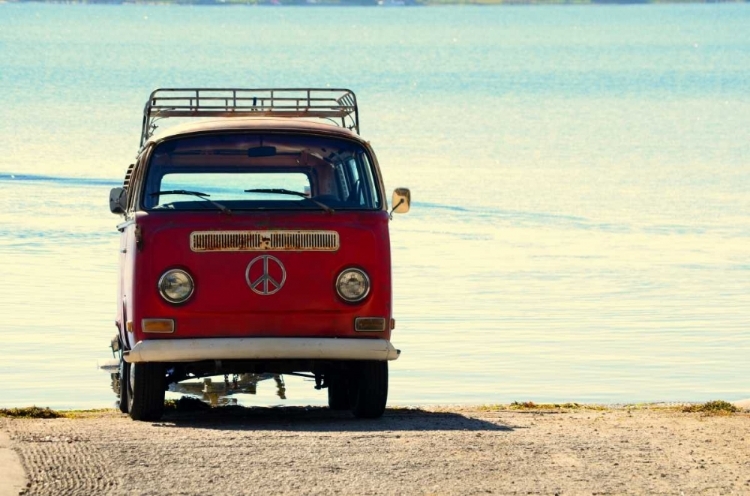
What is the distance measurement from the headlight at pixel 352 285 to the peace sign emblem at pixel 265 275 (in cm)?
37

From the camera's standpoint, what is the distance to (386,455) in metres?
10.1

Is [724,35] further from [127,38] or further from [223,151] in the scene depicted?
[223,151]

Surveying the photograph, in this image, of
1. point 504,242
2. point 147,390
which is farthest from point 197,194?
point 504,242

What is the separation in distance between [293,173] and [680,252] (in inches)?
620

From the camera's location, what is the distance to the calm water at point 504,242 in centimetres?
1797

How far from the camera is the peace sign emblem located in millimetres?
11758

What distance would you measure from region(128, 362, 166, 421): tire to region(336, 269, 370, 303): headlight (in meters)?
1.27

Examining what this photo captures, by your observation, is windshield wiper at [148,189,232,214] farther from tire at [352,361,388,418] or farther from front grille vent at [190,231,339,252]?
tire at [352,361,388,418]

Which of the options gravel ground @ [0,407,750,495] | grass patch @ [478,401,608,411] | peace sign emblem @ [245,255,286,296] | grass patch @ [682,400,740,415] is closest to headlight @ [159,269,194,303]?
peace sign emblem @ [245,255,286,296]

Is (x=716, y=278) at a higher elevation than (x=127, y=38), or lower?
lower

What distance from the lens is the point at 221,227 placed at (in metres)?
11.7

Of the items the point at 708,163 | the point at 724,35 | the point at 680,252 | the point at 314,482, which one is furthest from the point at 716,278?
the point at 724,35

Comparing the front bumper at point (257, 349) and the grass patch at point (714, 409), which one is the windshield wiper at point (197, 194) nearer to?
the front bumper at point (257, 349)

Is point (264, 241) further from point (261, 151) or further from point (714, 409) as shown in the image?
point (714, 409)
